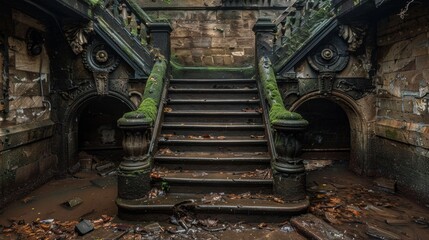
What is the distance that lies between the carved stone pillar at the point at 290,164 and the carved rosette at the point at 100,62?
455 cm

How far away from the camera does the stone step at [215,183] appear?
15.9ft

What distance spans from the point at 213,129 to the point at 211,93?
51.6 inches

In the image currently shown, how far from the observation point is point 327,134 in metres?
8.79

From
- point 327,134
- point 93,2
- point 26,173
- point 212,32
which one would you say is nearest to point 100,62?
point 93,2

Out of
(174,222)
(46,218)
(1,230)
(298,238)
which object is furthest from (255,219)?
(1,230)

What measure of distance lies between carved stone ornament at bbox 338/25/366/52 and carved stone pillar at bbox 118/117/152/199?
5113 millimetres

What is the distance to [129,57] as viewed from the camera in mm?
6871

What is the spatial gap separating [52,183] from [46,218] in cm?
224

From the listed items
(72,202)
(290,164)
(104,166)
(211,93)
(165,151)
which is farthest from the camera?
(104,166)

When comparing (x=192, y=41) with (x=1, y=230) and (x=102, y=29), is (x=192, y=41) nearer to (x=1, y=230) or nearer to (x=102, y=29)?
(x=102, y=29)

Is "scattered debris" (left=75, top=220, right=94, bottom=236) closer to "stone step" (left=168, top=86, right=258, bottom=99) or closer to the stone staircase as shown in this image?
the stone staircase

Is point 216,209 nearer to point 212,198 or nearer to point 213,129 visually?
point 212,198

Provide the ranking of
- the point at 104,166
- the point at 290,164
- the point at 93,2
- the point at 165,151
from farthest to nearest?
the point at 104,166 < the point at 93,2 < the point at 165,151 < the point at 290,164

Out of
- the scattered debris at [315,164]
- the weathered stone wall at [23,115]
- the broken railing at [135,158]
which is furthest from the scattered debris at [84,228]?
the scattered debris at [315,164]
